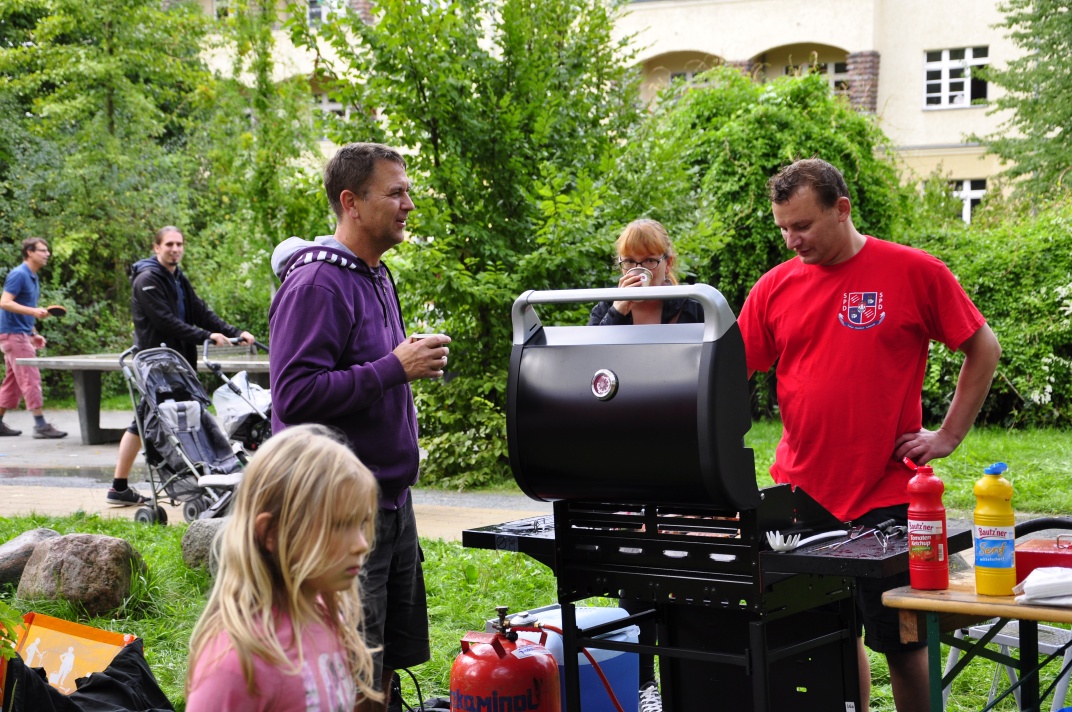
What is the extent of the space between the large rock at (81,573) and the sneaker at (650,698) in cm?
285

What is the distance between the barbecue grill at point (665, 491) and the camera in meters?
2.87

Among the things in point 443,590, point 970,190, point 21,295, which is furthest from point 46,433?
point 970,190

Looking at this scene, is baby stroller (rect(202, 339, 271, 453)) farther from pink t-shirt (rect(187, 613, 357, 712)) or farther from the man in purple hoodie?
pink t-shirt (rect(187, 613, 357, 712))

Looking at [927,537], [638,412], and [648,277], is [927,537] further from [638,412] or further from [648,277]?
[648,277]

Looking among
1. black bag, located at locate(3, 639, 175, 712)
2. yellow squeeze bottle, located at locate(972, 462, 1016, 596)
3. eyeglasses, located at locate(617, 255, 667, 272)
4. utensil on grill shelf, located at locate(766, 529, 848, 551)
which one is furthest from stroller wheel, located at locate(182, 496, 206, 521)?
yellow squeeze bottle, located at locate(972, 462, 1016, 596)

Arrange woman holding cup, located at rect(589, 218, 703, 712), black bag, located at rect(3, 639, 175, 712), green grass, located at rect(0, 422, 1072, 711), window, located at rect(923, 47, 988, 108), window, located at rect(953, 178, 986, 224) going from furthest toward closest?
window, located at rect(953, 178, 986, 224) < window, located at rect(923, 47, 988, 108) < green grass, located at rect(0, 422, 1072, 711) < woman holding cup, located at rect(589, 218, 703, 712) < black bag, located at rect(3, 639, 175, 712)

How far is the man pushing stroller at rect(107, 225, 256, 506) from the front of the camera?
8.46 metres

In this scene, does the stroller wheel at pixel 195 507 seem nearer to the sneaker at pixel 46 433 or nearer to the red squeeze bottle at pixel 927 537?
the red squeeze bottle at pixel 927 537

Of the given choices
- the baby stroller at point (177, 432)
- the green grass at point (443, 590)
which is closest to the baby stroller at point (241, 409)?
the baby stroller at point (177, 432)

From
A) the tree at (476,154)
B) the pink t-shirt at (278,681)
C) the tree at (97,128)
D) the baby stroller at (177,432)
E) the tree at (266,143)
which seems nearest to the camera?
the pink t-shirt at (278,681)

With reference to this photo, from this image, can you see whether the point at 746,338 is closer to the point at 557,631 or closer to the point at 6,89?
the point at 557,631

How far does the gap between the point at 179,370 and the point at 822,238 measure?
221 inches

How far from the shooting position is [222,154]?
10.5 m

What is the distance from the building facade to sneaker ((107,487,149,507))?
2101cm
